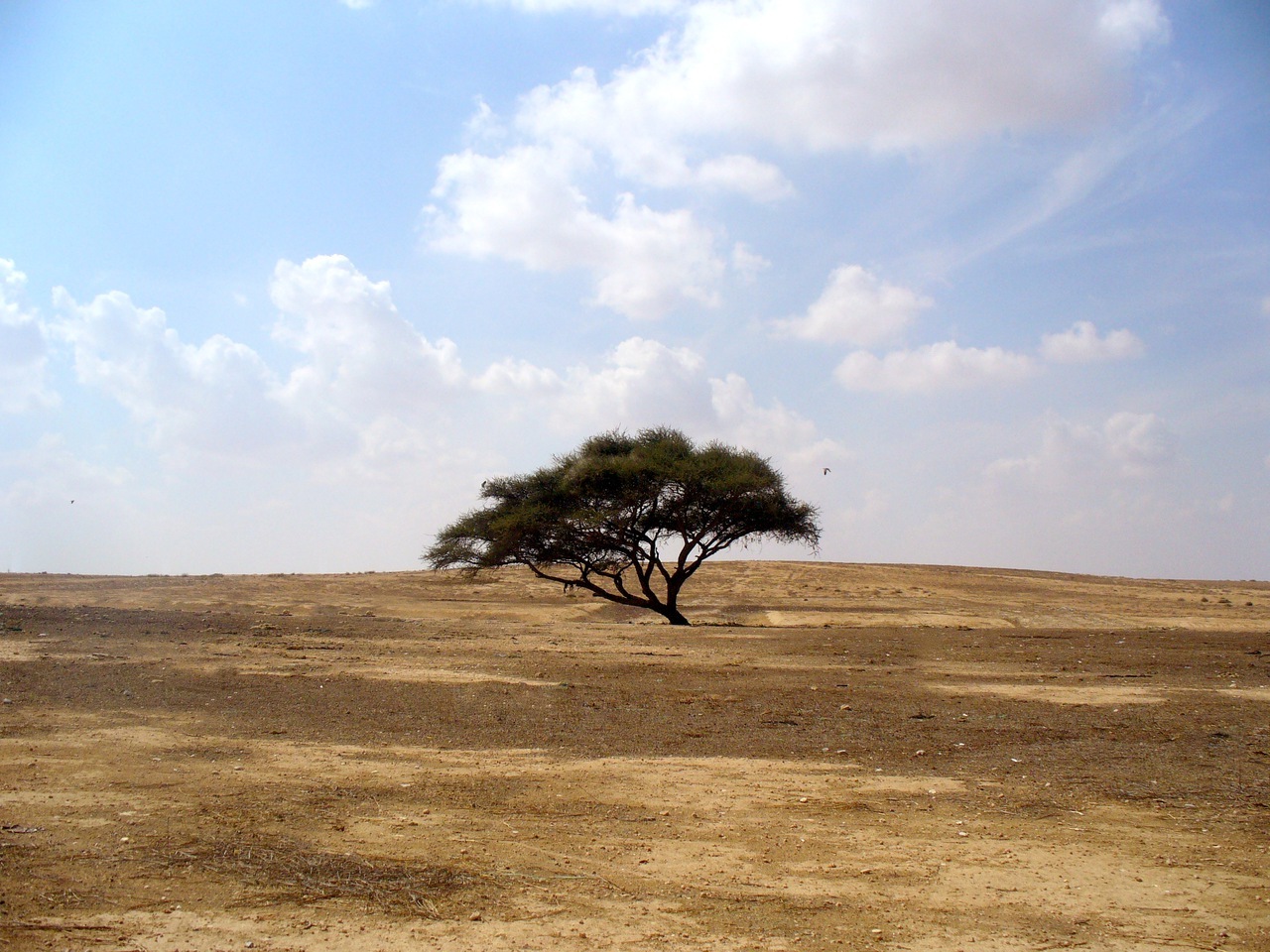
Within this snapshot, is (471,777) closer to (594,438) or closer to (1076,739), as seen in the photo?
(1076,739)

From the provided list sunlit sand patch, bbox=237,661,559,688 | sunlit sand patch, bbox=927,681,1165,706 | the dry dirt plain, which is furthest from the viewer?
sunlit sand patch, bbox=237,661,559,688

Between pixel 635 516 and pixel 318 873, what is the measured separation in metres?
23.5

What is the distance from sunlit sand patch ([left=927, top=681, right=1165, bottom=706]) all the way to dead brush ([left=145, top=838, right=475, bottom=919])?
881 centimetres

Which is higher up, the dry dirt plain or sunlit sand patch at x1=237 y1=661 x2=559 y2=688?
sunlit sand patch at x1=237 y1=661 x2=559 y2=688

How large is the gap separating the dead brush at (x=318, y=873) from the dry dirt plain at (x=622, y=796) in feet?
0.08

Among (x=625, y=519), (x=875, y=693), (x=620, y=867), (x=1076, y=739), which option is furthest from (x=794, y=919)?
(x=625, y=519)

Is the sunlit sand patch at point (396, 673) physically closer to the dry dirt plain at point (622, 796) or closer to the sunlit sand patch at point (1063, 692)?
the dry dirt plain at point (622, 796)

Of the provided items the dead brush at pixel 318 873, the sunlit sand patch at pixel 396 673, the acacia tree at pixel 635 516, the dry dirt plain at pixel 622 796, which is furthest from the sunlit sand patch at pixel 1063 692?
the acacia tree at pixel 635 516

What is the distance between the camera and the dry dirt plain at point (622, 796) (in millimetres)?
5074

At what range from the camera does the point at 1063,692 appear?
1245 cm

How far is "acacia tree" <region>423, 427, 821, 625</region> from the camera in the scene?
2862cm

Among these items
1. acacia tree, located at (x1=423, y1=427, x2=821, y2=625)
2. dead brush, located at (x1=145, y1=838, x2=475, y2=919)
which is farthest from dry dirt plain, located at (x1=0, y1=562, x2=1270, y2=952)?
acacia tree, located at (x1=423, y1=427, x2=821, y2=625)

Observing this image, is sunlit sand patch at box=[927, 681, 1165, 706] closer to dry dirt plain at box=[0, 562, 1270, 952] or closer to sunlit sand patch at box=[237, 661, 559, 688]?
dry dirt plain at box=[0, 562, 1270, 952]

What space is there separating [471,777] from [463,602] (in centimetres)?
2444
